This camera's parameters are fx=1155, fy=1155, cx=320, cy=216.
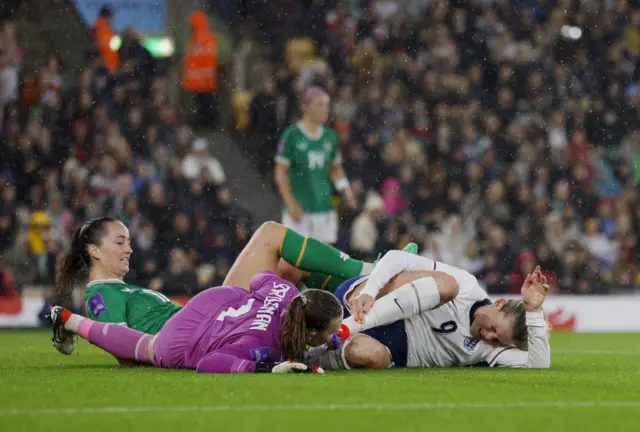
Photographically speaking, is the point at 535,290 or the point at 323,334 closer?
the point at 323,334

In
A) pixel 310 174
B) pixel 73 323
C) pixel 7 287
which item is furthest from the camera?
pixel 7 287

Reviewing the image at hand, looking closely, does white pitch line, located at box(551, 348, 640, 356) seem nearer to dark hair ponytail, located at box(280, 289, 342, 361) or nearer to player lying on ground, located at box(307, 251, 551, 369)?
player lying on ground, located at box(307, 251, 551, 369)

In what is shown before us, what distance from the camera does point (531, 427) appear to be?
4.27 meters

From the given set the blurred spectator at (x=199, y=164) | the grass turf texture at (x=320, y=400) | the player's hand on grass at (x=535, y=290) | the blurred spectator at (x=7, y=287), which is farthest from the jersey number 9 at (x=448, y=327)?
the blurred spectator at (x=199, y=164)

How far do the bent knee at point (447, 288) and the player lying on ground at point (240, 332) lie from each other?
83 cm

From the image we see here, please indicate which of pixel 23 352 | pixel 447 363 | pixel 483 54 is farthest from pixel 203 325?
pixel 483 54

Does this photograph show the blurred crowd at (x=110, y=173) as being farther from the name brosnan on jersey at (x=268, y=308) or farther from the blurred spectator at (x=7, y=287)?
the name brosnan on jersey at (x=268, y=308)

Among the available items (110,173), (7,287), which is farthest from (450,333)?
(110,173)

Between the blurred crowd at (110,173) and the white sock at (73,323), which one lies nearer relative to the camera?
the white sock at (73,323)

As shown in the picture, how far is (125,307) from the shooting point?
7.43m

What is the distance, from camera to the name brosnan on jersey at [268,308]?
6.34 m

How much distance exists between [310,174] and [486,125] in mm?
5964

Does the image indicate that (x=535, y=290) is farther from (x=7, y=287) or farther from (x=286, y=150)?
(x=7, y=287)

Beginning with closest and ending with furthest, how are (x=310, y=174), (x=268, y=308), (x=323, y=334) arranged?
1. (x=323, y=334)
2. (x=268, y=308)
3. (x=310, y=174)
